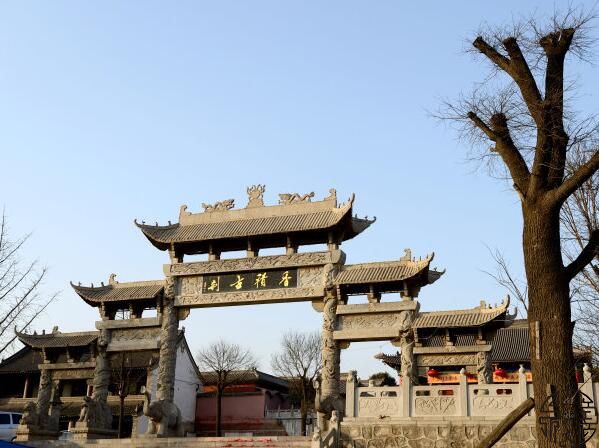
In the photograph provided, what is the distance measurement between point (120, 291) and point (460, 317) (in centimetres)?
1094

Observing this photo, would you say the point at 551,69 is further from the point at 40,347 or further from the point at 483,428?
the point at 40,347

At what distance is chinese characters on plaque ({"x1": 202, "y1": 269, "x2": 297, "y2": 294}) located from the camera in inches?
787

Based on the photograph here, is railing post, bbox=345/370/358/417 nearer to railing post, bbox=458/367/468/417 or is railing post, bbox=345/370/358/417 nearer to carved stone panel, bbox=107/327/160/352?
railing post, bbox=458/367/468/417

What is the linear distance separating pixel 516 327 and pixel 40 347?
18727 mm

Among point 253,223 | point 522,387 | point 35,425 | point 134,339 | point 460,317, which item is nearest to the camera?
Answer: point 522,387

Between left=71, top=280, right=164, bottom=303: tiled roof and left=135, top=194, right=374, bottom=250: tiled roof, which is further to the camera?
left=71, top=280, right=164, bottom=303: tiled roof

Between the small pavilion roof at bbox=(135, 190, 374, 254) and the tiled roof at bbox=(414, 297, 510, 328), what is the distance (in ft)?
11.3

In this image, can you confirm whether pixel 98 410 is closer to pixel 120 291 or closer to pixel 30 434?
pixel 30 434

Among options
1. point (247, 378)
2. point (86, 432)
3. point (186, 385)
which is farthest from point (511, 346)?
point (86, 432)

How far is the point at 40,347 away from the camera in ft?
79.6

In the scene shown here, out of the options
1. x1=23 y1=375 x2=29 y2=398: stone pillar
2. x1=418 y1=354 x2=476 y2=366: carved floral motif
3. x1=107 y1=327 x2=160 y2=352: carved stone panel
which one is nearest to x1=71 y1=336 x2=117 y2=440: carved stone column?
x1=107 y1=327 x2=160 y2=352: carved stone panel

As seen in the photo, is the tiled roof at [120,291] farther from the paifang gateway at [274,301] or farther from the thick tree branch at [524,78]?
the thick tree branch at [524,78]

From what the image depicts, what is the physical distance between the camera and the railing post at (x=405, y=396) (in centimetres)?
1457

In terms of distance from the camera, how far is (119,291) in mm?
22281
